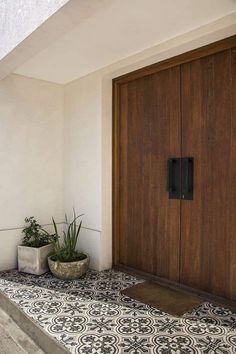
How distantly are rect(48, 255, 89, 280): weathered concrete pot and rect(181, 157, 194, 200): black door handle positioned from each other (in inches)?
47.7

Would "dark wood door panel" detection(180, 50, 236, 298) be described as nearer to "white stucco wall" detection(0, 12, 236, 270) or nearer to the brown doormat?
the brown doormat

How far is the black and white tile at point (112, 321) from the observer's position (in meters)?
1.81

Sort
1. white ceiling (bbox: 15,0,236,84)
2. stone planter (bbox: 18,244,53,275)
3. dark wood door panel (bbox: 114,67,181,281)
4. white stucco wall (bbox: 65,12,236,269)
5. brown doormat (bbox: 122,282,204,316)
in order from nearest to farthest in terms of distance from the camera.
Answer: white ceiling (bbox: 15,0,236,84)
brown doormat (bbox: 122,282,204,316)
dark wood door panel (bbox: 114,67,181,281)
stone planter (bbox: 18,244,53,275)
white stucco wall (bbox: 65,12,236,269)

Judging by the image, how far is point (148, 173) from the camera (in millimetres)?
2959

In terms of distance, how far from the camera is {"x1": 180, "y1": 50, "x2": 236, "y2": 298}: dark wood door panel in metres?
2.35

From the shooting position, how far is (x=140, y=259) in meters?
3.04

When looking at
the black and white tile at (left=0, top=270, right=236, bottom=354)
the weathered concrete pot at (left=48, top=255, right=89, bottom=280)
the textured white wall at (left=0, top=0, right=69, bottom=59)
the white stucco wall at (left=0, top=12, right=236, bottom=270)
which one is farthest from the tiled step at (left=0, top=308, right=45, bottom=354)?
the textured white wall at (left=0, top=0, right=69, bottom=59)

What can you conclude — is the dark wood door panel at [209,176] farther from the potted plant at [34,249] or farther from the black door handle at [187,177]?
the potted plant at [34,249]

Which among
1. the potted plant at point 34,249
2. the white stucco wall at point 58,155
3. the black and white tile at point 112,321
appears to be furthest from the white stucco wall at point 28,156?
the black and white tile at point 112,321

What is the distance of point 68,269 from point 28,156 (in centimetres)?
138

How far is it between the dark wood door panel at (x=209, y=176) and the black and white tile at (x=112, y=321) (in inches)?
12.8

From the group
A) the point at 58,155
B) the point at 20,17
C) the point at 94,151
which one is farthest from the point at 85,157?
the point at 20,17

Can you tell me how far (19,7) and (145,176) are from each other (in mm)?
1804

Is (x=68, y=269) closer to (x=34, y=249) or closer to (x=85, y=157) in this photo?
(x=34, y=249)
